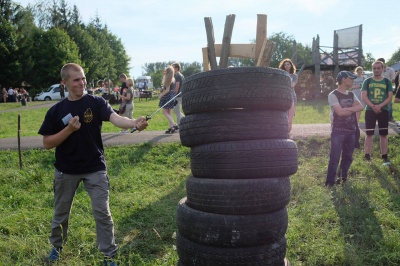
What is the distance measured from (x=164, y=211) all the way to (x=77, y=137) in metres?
2.20

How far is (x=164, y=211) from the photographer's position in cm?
552

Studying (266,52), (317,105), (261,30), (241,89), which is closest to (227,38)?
(261,30)

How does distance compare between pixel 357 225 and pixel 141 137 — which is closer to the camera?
pixel 357 225

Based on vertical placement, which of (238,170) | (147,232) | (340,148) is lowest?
(147,232)

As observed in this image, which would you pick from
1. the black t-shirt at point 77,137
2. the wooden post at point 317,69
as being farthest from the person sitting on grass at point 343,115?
the wooden post at point 317,69

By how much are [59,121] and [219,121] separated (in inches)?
Result: 64.3

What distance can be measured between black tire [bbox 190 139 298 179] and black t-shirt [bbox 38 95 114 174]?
1.18 metres

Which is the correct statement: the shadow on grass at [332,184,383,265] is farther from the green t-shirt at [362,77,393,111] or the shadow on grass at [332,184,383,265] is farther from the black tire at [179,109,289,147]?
the green t-shirt at [362,77,393,111]

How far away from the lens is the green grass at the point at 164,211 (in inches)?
161

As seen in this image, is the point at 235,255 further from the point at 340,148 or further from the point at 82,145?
the point at 340,148

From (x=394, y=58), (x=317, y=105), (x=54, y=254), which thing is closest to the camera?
(x=54, y=254)

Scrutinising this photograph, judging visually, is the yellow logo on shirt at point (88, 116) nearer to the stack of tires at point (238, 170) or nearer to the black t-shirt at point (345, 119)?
the stack of tires at point (238, 170)

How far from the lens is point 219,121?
3.38 m

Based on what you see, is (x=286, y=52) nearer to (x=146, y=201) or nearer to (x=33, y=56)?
(x=33, y=56)
